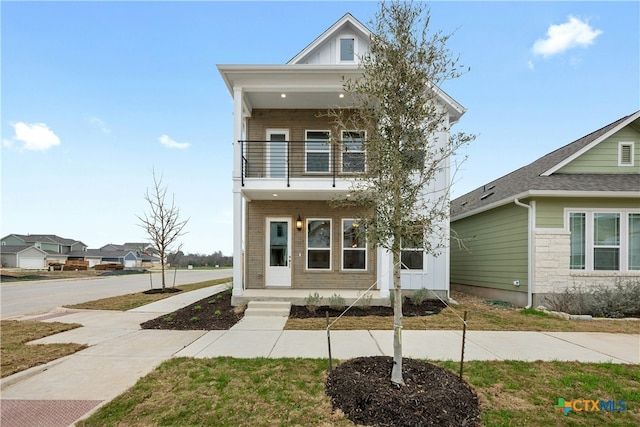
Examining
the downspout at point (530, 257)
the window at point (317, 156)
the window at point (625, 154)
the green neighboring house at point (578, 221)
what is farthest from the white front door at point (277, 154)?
the window at point (625, 154)

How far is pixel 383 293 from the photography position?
873 cm

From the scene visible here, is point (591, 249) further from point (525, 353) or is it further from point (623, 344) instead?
point (525, 353)

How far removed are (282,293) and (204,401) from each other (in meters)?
5.67

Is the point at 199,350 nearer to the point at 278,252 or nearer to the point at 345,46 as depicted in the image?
the point at 278,252

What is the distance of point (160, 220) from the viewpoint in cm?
1356

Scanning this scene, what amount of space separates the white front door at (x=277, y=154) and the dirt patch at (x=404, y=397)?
734cm

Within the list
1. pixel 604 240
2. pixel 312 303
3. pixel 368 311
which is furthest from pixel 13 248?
pixel 604 240

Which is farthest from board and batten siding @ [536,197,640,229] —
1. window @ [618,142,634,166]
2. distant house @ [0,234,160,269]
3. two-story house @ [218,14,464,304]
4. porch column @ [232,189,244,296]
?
distant house @ [0,234,160,269]

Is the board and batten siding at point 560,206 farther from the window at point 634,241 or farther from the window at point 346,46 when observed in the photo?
the window at point 346,46

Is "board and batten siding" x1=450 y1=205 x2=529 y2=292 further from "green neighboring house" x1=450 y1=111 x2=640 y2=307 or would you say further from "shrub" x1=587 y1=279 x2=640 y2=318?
"shrub" x1=587 y1=279 x2=640 y2=318

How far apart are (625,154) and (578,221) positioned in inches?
122

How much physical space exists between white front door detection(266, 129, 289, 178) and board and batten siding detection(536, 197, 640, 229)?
7.81 m

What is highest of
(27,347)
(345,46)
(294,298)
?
(345,46)

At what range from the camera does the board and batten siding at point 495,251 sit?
371 inches
